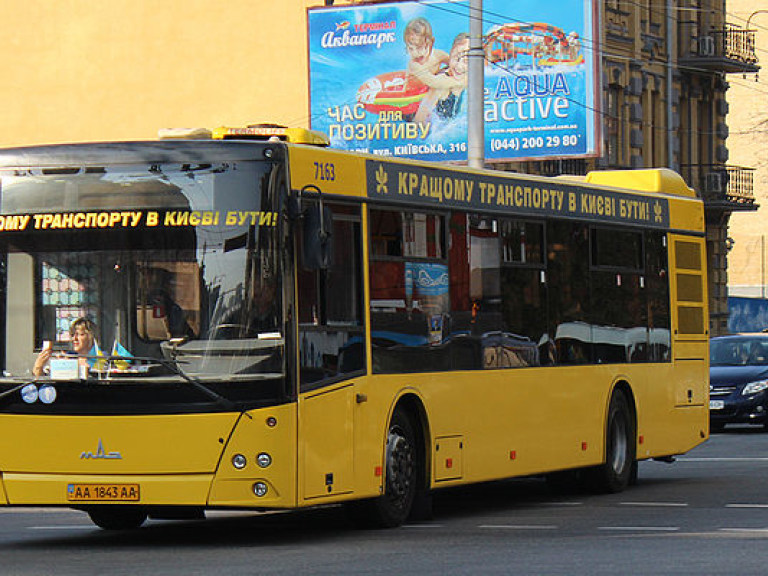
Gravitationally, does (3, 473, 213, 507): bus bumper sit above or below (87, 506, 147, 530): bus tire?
above

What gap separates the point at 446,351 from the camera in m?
15.6

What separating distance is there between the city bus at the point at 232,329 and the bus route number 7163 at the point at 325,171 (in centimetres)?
1

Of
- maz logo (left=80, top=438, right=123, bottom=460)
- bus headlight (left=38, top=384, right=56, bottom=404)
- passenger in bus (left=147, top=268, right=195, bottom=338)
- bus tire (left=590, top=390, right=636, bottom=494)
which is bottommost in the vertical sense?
bus tire (left=590, top=390, right=636, bottom=494)

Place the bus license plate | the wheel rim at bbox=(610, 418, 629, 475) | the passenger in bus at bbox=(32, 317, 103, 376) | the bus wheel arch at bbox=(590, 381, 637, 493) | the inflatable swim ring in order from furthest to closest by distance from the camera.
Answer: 1. the inflatable swim ring
2. the wheel rim at bbox=(610, 418, 629, 475)
3. the bus wheel arch at bbox=(590, 381, 637, 493)
4. the passenger in bus at bbox=(32, 317, 103, 376)
5. the bus license plate

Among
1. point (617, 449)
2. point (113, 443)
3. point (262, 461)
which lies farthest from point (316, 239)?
point (617, 449)

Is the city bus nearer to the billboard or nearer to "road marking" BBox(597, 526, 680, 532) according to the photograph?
"road marking" BBox(597, 526, 680, 532)

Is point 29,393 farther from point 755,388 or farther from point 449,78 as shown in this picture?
point 449,78

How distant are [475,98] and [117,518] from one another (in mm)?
10818

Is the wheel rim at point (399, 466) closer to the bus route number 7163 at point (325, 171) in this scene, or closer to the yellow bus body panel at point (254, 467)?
the yellow bus body panel at point (254, 467)

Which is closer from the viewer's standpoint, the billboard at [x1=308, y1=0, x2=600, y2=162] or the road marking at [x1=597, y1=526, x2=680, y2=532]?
the road marking at [x1=597, y1=526, x2=680, y2=532]

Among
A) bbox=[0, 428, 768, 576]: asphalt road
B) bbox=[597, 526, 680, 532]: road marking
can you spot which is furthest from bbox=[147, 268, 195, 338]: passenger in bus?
bbox=[597, 526, 680, 532]: road marking

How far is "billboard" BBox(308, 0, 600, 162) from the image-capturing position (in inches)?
1640

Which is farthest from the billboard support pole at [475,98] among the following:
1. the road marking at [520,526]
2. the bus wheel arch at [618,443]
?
the road marking at [520,526]

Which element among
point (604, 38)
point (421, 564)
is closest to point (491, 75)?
point (604, 38)
